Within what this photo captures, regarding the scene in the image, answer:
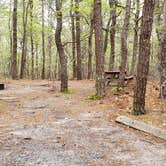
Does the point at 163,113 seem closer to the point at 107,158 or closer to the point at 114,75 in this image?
the point at 107,158

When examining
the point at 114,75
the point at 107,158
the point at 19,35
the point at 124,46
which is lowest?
the point at 107,158

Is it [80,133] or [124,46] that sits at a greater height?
[124,46]

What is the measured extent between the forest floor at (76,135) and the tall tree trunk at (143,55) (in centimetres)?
43

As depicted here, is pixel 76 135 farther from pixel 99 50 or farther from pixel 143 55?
pixel 99 50

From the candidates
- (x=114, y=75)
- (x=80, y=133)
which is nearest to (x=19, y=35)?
(x=114, y=75)

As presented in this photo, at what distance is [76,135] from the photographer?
651 centimetres

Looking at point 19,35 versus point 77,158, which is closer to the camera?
point 77,158

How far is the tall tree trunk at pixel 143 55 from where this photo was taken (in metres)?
8.09

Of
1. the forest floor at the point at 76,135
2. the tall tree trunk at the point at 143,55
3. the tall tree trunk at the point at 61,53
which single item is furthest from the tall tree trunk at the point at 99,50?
the tall tree trunk at the point at 143,55

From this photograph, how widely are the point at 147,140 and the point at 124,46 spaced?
7030 mm

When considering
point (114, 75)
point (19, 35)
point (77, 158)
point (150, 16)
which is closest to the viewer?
point (77, 158)

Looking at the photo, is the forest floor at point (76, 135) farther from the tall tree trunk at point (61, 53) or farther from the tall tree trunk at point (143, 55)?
the tall tree trunk at point (61, 53)

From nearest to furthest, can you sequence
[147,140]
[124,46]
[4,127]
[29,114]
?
[147,140] < [4,127] < [29,114] < [124,46]

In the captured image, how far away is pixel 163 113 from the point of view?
8.33 metres
